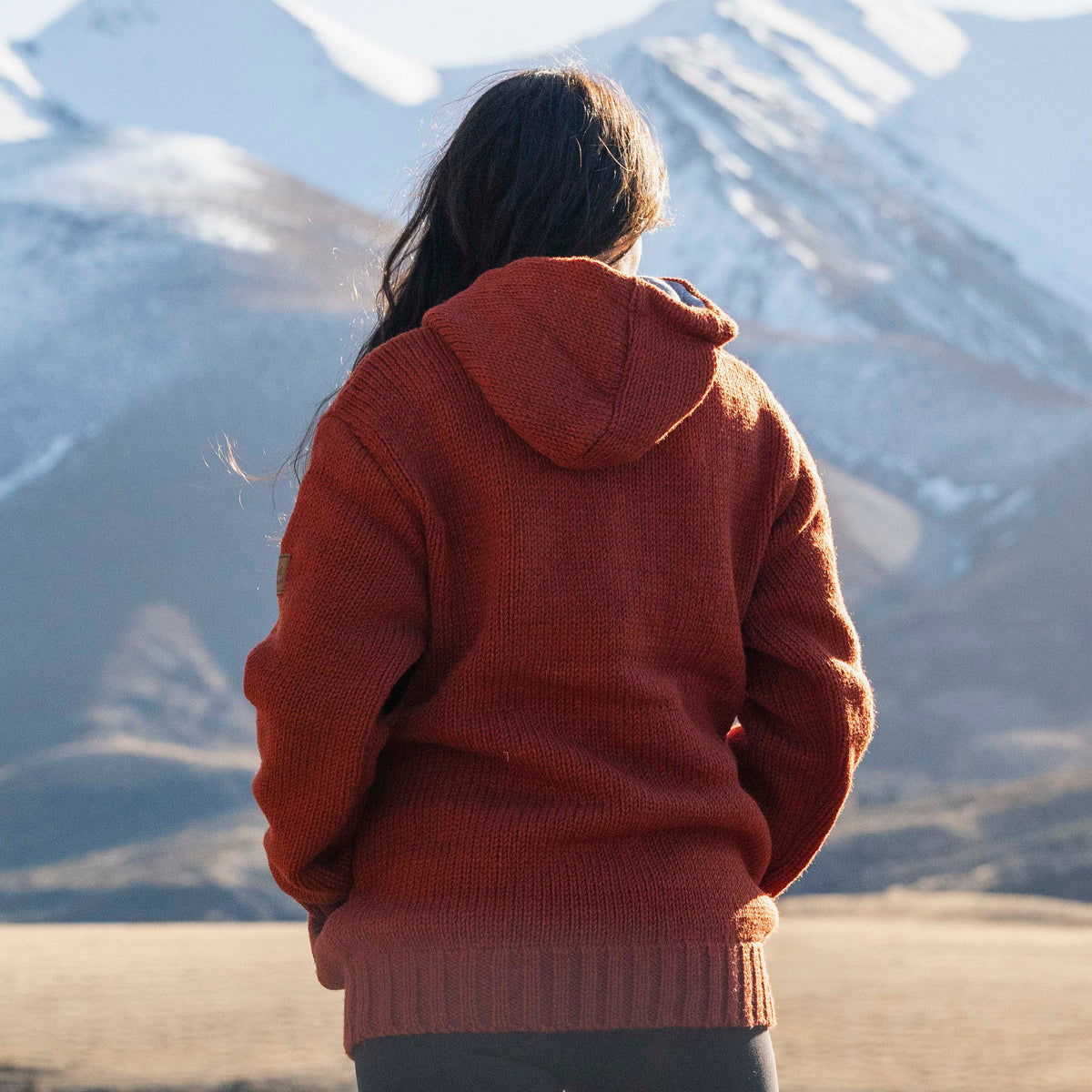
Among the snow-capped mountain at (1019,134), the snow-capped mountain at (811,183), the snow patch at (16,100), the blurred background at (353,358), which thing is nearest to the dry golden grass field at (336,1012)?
the blurred background at (353,358)

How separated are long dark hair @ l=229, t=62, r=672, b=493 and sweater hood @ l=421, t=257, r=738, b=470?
0.30 ft

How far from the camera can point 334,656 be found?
48.8 inches

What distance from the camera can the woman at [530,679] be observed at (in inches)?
46.3

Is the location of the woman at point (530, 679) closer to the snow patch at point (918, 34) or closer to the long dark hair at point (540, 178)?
the long dark hair at point (540, 178)

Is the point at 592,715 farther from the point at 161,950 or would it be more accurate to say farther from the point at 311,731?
the point at 161,950

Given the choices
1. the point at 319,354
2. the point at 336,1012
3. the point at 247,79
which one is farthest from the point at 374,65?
the point at 336,1012

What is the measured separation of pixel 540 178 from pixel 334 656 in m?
0.46

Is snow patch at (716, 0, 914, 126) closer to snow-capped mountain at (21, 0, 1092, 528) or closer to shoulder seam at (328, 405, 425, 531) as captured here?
snow-capped mountain at (21, 0, 1092, 528)

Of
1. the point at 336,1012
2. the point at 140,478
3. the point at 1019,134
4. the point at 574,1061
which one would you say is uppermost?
the point at 574,1061

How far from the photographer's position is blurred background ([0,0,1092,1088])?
2366cm

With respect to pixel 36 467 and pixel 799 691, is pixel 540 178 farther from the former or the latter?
pixel 36 467

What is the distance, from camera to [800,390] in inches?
1671

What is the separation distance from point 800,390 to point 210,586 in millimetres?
18121

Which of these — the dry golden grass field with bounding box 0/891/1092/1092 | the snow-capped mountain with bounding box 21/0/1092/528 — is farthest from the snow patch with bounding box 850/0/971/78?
the dry golden grass field with bounding box 0/891/1092/1092
